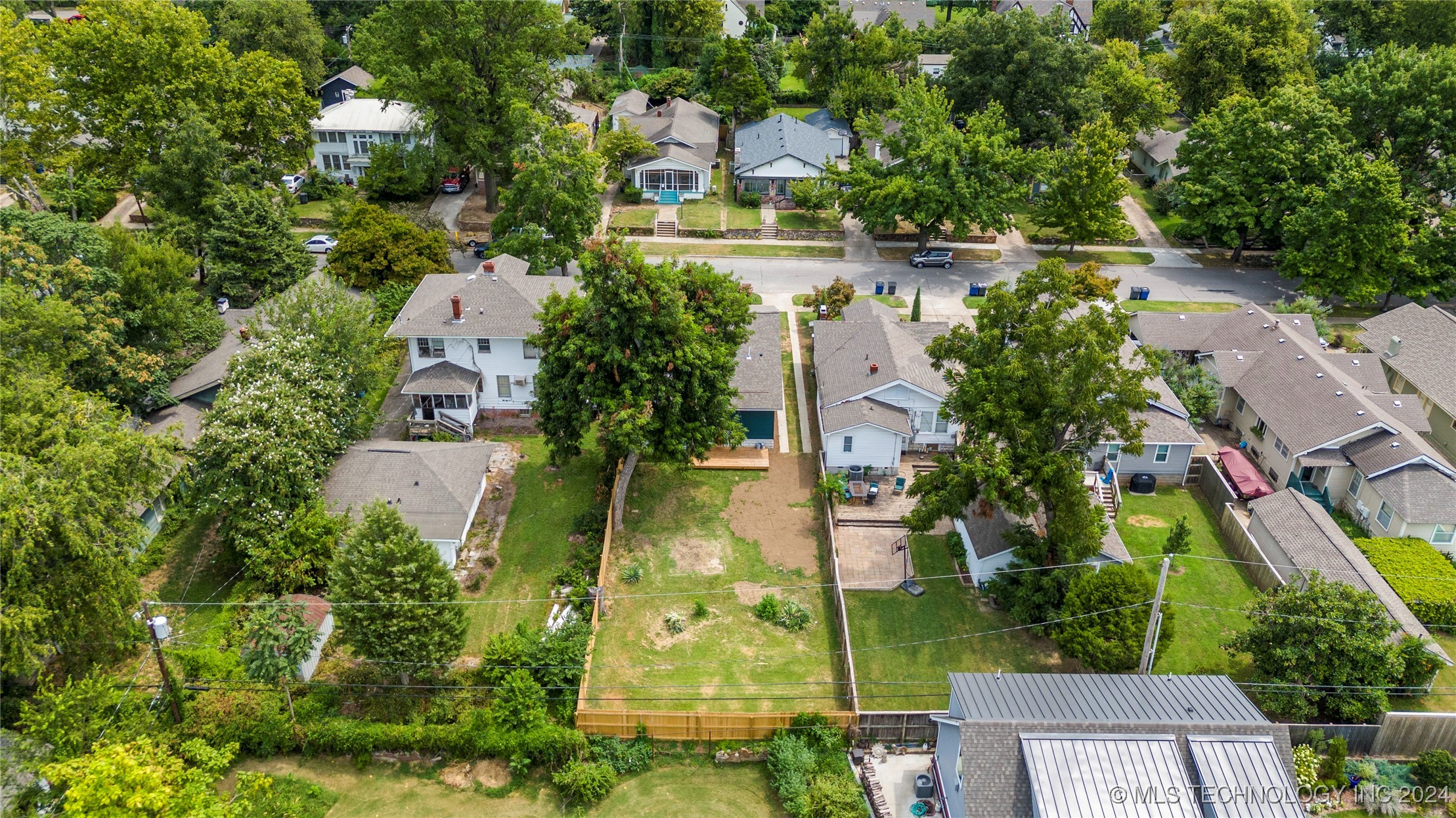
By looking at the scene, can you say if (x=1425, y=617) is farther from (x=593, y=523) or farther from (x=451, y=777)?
(x=451, y=777)

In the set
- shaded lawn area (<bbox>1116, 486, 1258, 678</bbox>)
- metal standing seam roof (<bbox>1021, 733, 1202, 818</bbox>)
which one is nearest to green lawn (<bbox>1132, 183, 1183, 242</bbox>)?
shaded lawn area (<bbox>1116, 486, 1258, 678</bbox>)

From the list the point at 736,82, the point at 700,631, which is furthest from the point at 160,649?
the point at 736,82

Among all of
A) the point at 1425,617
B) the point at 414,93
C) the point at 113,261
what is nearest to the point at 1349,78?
the point at 1425,617

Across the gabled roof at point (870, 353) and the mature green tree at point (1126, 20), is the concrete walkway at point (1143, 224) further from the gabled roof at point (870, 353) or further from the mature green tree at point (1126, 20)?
the gabled roof at point (870, 353)

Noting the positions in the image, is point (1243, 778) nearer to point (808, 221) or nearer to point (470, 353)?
point (470, 353)

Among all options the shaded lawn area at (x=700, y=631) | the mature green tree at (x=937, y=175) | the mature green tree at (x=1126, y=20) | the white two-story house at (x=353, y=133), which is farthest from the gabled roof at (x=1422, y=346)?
the white two-story house at (x=353, y=133)

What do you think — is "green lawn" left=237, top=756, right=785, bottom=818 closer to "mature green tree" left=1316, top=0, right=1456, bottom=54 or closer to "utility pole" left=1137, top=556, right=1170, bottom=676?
"utility pole" left=1137, top=556, right=1170, bottom=676
